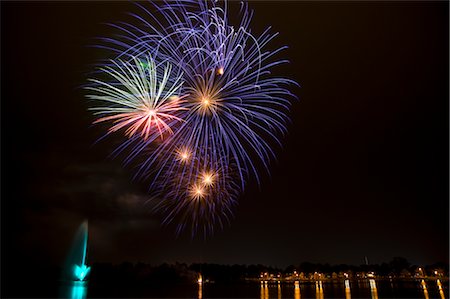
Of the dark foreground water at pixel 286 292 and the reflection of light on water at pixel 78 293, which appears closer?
the dark foreground water at pixel 286 292

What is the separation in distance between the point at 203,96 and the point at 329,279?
174 m

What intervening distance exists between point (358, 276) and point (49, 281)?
5491 inches

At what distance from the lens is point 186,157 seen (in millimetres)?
18156

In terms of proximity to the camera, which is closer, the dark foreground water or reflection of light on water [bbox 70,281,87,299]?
the dark foreground water

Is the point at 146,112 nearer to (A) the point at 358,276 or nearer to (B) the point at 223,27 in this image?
(B) the point at 223,27

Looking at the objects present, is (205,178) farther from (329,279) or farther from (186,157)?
(329,279)

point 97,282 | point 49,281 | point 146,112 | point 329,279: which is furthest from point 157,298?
point 329,279

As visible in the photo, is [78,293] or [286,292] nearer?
[78,293]

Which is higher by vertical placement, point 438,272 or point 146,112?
point 146,112

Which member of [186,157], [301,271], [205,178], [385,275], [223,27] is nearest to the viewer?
[223,27]

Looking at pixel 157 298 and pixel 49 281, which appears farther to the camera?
pixel 49 281

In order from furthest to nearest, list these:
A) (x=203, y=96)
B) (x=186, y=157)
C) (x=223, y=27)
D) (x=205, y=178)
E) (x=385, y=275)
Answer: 1. (x=385, y=275)
2. (x=205, y=178)
3. (x=186, y=157)
4. (x=203, y=96)
5. (x=223, y=27)

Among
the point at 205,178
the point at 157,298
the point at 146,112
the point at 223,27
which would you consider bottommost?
the point at 157,298

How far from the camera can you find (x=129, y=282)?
139500mm
